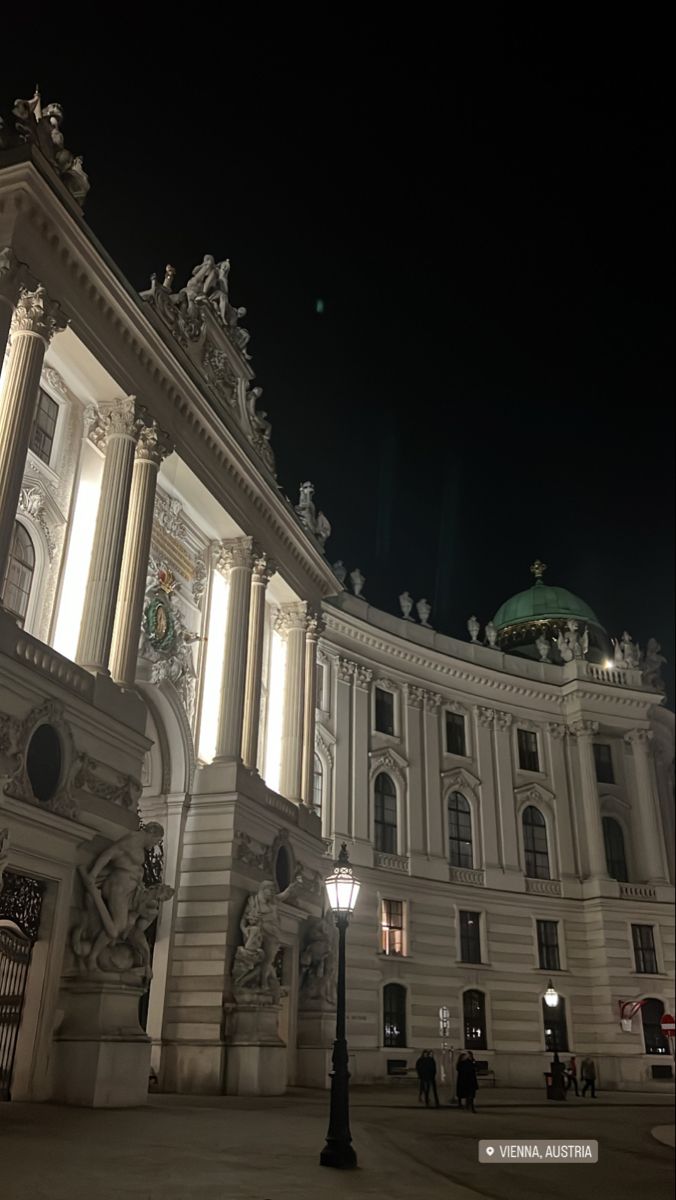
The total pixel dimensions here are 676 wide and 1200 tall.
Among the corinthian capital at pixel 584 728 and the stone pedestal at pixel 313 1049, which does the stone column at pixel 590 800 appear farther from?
the stone pedestal at pixel 313 1049

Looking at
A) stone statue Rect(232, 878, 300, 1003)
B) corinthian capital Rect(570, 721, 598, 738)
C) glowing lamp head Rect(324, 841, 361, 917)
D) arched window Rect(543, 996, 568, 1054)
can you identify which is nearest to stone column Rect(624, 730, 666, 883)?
corinthian capital Rect(570, 721, 598, 738)

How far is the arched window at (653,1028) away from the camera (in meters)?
44.0

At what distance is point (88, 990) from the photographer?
61.1ft

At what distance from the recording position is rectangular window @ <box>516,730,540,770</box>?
4881cm

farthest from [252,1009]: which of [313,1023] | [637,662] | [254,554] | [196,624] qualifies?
[637,662]

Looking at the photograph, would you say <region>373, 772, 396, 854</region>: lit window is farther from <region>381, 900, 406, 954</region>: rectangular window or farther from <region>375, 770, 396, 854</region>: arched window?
<region>381, 900, 406, 954</region>: rectangular window

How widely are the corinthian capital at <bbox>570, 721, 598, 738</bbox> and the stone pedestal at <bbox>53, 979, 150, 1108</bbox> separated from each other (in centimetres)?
3416

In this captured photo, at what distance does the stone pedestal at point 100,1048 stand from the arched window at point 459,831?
87.6ft

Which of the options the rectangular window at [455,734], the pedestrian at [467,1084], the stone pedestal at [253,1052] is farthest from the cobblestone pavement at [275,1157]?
the rectangular window at [455,734]

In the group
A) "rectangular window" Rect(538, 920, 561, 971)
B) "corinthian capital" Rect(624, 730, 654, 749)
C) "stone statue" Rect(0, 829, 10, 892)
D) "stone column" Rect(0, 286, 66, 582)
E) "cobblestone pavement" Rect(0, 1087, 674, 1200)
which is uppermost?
"corinthian capital" Rect(624, 730, 654, 749)

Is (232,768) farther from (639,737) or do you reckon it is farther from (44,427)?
(639,737)

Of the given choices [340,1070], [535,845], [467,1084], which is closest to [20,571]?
[340,1070]

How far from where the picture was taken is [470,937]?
43125mm

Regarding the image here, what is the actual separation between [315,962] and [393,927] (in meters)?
10.7
